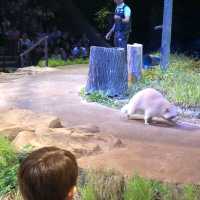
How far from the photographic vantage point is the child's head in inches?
90.0

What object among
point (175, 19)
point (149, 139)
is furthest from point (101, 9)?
point (149, 139)

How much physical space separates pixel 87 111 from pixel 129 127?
3.71 ft

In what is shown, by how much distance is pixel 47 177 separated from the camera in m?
2.29

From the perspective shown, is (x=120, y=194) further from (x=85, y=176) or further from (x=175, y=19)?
(x=175, y=19)

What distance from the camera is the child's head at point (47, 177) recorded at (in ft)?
7.50

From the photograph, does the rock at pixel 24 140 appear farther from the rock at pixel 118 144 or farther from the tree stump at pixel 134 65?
the tree stump at pixel 134 65

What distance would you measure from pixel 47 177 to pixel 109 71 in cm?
725

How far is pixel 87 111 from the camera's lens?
8.35m

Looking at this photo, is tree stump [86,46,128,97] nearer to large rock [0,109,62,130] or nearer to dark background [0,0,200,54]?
large rock [0,109,62,130]

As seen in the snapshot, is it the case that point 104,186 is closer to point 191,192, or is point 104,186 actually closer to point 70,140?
point 191,192

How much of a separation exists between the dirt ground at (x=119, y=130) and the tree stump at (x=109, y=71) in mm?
447

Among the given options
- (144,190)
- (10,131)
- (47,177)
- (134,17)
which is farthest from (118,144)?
→ (134,17)

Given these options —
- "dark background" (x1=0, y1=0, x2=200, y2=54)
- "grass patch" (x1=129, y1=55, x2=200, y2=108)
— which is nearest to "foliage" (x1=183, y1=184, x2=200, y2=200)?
"grass patch" (x1=129, y1=55, x2=200, y2=108)

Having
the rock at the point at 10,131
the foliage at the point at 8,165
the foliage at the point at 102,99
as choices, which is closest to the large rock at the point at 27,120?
the rock at the point at 10,131
